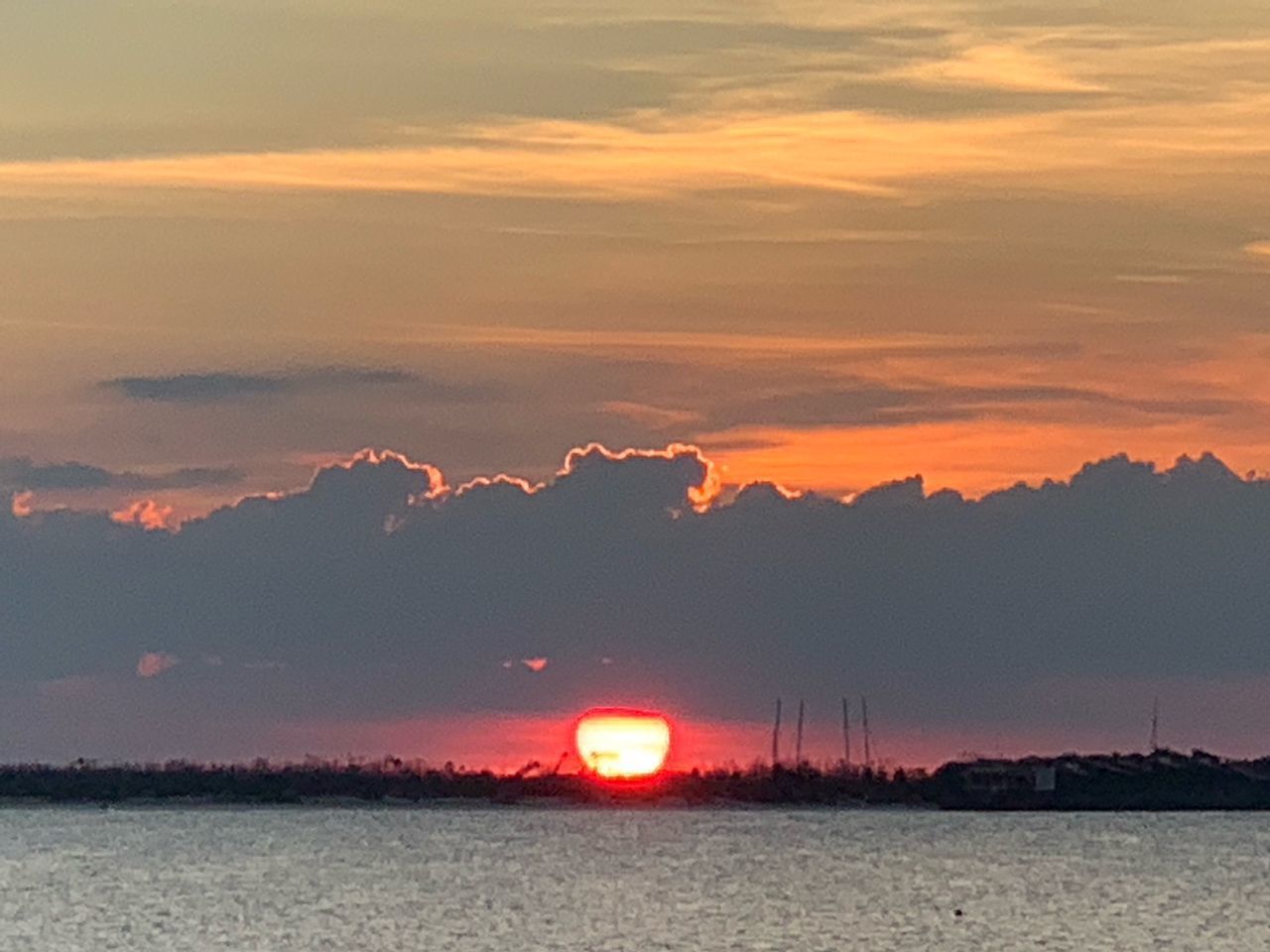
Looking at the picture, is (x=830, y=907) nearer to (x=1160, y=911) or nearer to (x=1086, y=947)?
(x=1160, y=911)

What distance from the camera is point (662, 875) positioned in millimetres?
170375

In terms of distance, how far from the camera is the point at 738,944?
11606 centimetres

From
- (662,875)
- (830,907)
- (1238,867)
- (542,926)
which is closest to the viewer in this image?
(542,926)

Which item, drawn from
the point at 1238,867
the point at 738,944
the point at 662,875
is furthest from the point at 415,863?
the point at 738,944

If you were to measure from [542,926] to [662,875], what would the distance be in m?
45.4

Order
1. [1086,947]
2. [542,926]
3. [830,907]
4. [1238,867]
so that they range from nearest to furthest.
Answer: [1086,947] < [542,926] < [830,907] < [1238,867]

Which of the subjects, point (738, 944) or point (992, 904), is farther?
point (992, 904)

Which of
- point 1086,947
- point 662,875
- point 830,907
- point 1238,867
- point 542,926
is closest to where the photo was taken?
point 1086,947

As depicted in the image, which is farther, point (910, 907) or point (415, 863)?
point (415, 863)

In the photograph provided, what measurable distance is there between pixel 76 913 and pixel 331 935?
16.3 meters

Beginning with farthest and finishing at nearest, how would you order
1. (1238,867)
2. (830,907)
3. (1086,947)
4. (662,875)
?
(1238,867) < (662,875) < (830,907) < (1086,947)

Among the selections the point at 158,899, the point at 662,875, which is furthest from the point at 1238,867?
the point at 158,899

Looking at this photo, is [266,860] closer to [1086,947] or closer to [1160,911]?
[1160,911]

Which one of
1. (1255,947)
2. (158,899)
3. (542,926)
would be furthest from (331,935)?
(1255,947)
